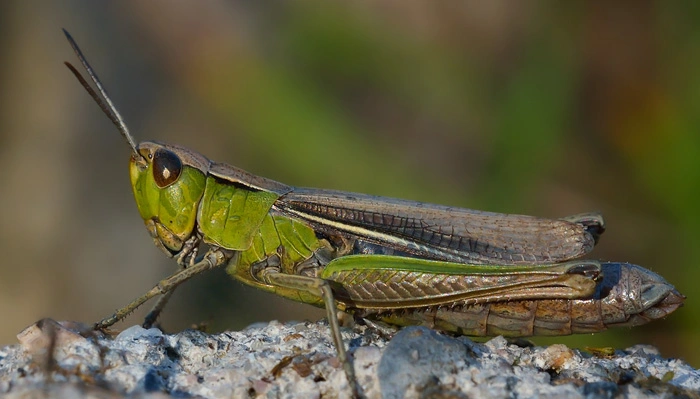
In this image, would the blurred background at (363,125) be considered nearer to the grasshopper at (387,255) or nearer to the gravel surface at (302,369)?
the grasshopper at (387,255)

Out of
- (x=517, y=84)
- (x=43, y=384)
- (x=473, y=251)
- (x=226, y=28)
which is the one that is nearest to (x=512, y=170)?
(x=517, y=84)

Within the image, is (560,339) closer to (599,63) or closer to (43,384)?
(599,63)

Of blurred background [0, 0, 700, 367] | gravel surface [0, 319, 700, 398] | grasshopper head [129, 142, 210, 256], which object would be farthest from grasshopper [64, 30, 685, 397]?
blurred background [0, 0, 700, 367]

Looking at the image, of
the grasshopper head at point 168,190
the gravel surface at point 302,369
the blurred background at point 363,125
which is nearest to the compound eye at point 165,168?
the grasshopper head at point 168,190

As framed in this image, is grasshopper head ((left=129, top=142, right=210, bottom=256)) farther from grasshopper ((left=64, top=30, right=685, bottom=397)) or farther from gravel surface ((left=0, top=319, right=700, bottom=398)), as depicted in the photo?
gravel surface ((left=0, top=319, right=700, bottom=398))

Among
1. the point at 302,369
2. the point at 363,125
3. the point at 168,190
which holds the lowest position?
the point at 302,369

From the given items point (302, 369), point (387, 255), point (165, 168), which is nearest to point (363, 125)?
point (165, 168)

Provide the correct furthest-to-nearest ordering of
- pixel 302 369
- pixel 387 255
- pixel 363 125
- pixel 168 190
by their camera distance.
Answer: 1. pixel 363 125
2. pixel 168 190
3. pixel 387 255
4. pixel 302 369

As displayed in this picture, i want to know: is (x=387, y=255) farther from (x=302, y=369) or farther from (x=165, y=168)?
(x=165, y=168)
